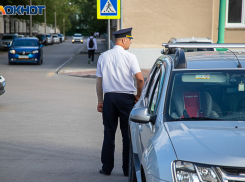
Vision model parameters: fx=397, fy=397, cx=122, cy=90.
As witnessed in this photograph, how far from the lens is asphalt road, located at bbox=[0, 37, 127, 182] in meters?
5.17

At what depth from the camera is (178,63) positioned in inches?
140

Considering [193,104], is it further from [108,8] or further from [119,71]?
[108,8]

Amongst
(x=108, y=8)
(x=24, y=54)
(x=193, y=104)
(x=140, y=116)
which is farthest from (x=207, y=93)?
(x=24, y=54)

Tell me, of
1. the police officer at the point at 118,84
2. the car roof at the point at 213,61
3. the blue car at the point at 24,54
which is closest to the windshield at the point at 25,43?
the blue car at the point at 24,54

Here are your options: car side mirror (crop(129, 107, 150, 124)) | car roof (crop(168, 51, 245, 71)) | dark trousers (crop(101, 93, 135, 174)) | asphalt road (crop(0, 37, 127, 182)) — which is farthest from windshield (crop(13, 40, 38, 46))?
car side mirror (crop(129, 107, 150, 124))

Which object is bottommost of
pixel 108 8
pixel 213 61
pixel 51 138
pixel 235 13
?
pixel 51 138

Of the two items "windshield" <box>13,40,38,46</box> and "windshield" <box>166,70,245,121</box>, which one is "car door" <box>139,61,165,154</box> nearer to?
"windshield" <box>166,70,245,121</box>

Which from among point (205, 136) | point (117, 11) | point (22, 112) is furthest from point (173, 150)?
point (117, 11)

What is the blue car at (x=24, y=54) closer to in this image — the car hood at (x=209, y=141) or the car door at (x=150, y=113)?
the car door at (x=150, y=113)

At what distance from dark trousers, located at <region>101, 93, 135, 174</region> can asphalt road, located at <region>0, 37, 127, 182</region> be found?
0.22m

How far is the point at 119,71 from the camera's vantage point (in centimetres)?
490

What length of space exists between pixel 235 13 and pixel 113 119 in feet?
59.7

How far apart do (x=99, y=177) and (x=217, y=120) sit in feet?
7.32

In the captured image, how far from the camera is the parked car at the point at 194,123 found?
2498 mm
